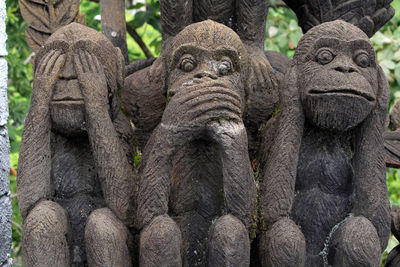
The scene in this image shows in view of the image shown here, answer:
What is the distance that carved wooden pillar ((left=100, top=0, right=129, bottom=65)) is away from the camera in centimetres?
271

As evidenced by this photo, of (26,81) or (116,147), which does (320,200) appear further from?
(26,81)

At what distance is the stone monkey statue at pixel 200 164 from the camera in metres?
1.85

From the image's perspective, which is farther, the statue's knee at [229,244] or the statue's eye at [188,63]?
the statue's eye at [188,63]

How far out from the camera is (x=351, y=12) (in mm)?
2625

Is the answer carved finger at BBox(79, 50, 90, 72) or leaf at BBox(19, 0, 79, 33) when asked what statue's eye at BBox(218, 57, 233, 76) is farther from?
leaf at BBox(19, 0, 79, 33)

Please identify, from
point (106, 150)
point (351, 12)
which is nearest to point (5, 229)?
point (106, 150)

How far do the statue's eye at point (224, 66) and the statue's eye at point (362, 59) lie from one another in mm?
404

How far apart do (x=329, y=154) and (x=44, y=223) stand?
91 centimetres

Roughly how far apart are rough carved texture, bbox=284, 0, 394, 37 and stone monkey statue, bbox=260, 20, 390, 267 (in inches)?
22.1

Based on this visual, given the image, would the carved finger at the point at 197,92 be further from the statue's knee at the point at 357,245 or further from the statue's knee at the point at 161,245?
the statue's knee at the point at 357,245

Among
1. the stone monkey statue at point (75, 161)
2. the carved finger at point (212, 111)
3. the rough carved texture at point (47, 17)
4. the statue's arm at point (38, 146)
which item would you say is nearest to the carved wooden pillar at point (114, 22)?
the rough carved texture at point (47, 17)

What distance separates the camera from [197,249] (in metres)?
2.04

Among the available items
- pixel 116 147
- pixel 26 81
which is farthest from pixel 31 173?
pixel 26 81

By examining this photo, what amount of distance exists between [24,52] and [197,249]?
3.24m
